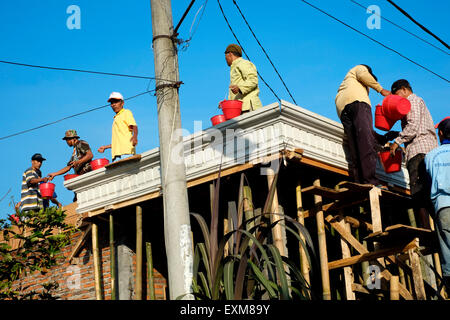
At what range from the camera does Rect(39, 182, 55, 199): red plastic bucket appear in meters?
11.8

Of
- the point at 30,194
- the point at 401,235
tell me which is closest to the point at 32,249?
the point at 30,194

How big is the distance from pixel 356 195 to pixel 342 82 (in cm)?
159

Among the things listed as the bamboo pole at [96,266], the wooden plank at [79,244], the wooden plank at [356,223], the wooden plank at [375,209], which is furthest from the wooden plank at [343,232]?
the wooden plank at [79,244]

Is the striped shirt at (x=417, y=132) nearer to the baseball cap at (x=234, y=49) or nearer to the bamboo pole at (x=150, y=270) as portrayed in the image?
the baseball cap at (x=234, y=49)

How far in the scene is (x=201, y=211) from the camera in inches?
396

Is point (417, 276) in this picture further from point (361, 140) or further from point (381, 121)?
point (381, 121)

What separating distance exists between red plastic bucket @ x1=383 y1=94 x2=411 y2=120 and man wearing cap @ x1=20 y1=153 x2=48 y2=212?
609 cm

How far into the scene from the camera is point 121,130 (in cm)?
1009

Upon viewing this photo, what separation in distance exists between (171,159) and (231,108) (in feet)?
8.31

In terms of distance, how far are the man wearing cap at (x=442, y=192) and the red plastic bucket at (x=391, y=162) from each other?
73.2 inches
